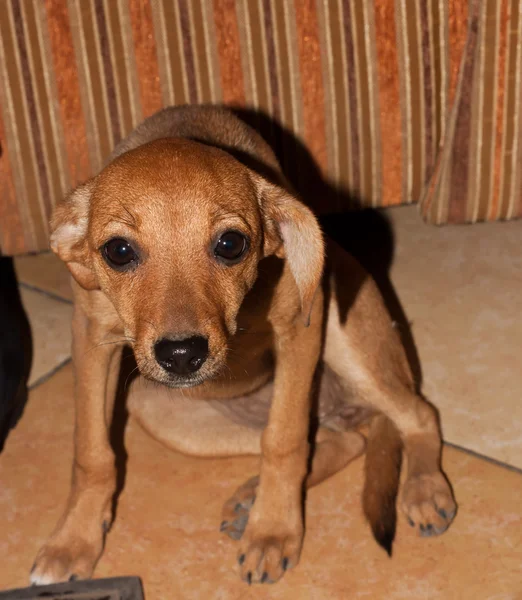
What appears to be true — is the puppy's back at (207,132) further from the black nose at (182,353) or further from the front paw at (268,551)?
the front paw at (268,551)

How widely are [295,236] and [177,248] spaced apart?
1.16ft

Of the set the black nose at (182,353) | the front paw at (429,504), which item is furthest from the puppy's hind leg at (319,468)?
the black nose at (182,353)

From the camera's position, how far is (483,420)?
297 cm

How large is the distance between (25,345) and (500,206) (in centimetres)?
186

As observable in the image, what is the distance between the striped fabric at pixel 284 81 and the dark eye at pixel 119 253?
1273 millimetres

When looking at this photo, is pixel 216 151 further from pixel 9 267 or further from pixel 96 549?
pixel 9 267

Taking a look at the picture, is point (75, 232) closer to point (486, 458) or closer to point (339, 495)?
point (339, 495)

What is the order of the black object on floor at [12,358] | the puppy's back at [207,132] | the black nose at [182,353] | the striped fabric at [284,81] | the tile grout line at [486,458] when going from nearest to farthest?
the black nose at [182,353] < the puppy's back at [207,132] < the tile grout line at [486,458] < the black object on floor at [12,358] < the striped fabric at [284,81]

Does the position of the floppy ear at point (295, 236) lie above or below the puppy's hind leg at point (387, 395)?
above

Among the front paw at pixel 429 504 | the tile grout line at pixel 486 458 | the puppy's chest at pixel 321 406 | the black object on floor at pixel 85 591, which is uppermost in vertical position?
the puppy's chest at pixel 321 406

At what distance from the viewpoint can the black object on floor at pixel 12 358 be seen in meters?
3.00

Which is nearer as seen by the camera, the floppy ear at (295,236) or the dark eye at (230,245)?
the dark eye at (230,245)

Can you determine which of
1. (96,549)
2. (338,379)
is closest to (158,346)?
(96,549)

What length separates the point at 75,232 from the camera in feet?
7.49
